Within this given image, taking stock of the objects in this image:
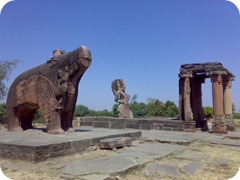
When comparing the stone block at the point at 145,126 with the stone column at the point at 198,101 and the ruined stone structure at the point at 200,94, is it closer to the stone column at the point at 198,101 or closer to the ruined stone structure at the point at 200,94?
the ruined stone structure at the point at 200,94

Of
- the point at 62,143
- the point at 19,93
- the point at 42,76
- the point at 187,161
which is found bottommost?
the point at 187,161

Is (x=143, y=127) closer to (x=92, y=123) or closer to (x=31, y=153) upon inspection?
(x=92, y=123)

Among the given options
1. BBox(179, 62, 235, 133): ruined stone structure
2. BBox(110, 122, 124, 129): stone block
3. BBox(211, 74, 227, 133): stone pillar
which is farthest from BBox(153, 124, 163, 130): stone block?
BBox(211, 74, 227, 133): stone pillar

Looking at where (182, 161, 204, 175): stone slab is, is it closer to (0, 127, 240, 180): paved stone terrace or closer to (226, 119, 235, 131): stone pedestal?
(0, 127, 240, 180): paved stone terrace

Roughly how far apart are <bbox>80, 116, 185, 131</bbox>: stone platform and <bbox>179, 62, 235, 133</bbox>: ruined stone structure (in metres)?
0.59

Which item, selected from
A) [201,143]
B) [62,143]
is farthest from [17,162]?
[201,143]

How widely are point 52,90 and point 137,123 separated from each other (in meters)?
6.60

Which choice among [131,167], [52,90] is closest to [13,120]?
[52,90]

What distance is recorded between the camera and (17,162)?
4598 mm

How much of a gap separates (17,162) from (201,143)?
5575 mm

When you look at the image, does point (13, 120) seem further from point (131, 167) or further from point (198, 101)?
point (198, 101)

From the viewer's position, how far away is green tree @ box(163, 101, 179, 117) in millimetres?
24453

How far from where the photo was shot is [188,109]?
11773 mm

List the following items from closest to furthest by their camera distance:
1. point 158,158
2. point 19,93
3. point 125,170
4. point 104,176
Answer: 1. point 104,176
2. point 125,170
3. point 158,158
4. point 19,93
